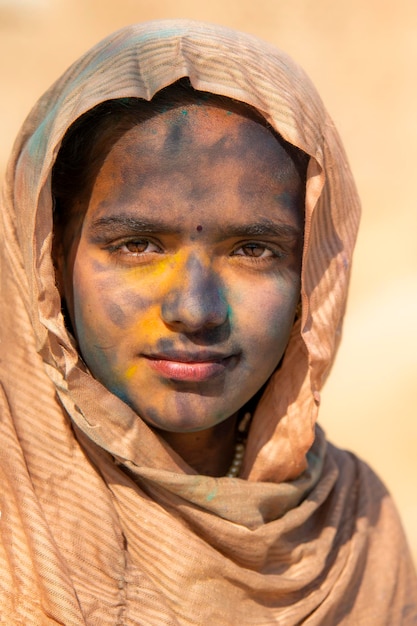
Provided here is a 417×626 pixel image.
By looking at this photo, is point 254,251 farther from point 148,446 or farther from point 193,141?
point 148,446

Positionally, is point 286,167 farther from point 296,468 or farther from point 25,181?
point 296,468

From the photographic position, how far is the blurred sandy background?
710 cm

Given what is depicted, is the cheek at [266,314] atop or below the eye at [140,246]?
below

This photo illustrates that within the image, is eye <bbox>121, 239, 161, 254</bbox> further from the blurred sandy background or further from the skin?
the blurred sandy background

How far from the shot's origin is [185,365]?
2.25m

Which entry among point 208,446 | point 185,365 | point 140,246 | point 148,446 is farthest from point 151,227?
point 208,446

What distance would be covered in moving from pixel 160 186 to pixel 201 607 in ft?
3.03

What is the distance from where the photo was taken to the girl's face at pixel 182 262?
2.21 metres

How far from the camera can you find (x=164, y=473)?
2.29 m

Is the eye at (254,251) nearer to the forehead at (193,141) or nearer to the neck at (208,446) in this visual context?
the forehead at (193,141)

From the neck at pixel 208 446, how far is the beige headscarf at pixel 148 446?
0.07 m

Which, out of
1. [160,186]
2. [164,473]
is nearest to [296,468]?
[164,473]

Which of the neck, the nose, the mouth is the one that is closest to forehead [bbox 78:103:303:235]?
the nose

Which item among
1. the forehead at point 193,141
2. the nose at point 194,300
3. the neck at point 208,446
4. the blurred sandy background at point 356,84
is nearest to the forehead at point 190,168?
the forehead at point 193,141
